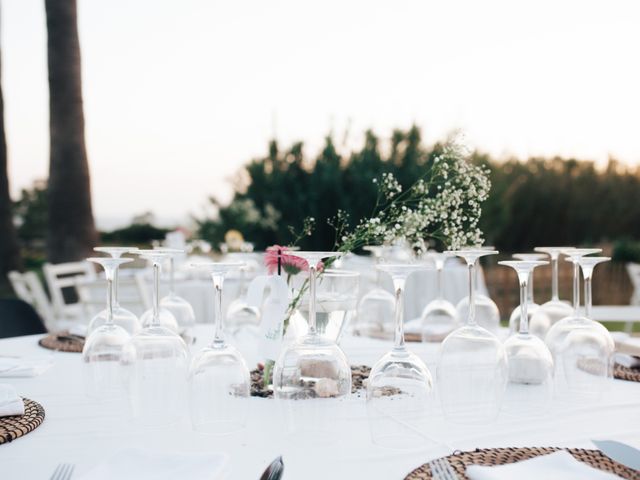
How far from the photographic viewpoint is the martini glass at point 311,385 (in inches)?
48.3

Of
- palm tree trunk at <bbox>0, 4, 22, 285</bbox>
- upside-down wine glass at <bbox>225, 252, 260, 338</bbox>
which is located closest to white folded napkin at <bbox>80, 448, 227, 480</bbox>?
upside-down wine glass at <bbox>225, 252, 260, 338</bbox>

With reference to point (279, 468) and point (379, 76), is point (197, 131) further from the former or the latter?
point (279, 468)

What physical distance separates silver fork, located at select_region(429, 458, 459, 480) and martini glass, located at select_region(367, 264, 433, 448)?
0.44ft

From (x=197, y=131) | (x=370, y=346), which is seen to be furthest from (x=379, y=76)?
(x=370, y=346)

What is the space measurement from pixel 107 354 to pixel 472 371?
817 mm

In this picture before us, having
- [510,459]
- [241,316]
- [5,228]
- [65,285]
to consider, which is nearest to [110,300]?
[241,316]

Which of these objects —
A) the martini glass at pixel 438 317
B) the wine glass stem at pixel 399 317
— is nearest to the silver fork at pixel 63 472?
the wine glass stem at pixel 399 317

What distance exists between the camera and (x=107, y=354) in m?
1.54

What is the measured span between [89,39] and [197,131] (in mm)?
1803

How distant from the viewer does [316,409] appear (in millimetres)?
1238

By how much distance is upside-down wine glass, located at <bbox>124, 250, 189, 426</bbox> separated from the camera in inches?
53.2

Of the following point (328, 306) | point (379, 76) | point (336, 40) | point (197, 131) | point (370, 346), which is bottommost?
point (370, 346)

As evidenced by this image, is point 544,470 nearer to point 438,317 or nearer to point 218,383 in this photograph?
point 218,383

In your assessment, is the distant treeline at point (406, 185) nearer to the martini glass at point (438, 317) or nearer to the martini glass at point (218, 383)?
the martini glass at point (438, 317)
